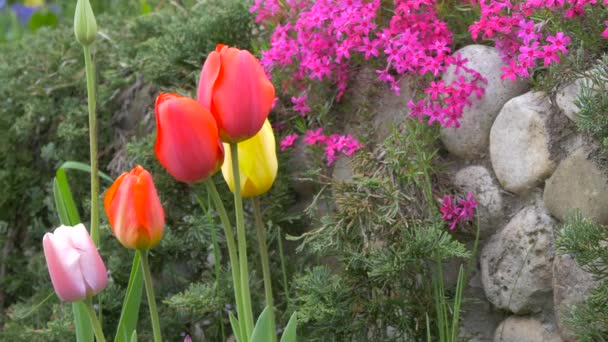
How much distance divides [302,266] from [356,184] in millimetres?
363

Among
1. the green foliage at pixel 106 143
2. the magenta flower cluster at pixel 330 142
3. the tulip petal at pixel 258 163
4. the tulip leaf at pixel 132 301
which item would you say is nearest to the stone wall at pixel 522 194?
the magenta flower cluster at pixel 330 142

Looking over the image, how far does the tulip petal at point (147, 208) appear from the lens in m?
1.23

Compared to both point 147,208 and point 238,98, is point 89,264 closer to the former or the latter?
point 147,208

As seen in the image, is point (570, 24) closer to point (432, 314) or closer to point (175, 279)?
point (432, 314)

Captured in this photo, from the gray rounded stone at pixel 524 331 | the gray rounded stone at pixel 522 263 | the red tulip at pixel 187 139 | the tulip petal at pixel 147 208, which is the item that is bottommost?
the gray rounded stone at pixel 524 331

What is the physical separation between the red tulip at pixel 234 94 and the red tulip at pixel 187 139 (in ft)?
0.10

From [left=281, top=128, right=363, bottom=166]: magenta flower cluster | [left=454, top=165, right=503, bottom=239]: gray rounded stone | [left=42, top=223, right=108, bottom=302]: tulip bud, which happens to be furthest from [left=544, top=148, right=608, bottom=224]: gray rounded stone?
[left=42, top=223, right=108, bottom=302]: tulip bud

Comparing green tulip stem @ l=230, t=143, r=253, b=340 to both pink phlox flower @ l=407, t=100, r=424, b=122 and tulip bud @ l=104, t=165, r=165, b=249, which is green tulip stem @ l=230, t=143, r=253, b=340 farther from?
pink phlox flower @ l=407, t=100, r=424, b=122

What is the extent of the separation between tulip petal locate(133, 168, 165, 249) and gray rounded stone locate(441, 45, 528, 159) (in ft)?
3.15

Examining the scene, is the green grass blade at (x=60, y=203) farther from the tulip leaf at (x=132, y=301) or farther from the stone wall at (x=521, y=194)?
the stone wall at (x=521, y=194)

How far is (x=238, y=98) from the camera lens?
1.21 meters

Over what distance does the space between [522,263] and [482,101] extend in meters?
0.37

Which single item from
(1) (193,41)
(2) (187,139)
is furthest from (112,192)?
(1) (193,41)

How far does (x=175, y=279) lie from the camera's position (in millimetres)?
2387
